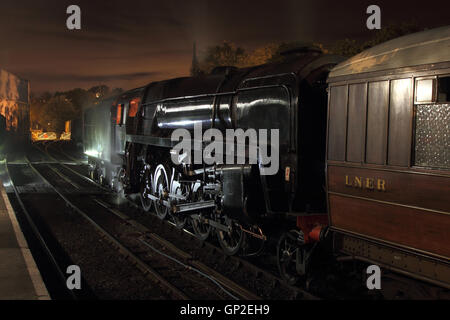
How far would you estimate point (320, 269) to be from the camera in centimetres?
677

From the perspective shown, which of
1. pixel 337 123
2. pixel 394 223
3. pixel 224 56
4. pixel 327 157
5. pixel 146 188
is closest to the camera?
pixel 394 223

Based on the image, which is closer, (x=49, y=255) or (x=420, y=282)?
(x=420, y=282)

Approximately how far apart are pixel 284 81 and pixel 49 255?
560cm

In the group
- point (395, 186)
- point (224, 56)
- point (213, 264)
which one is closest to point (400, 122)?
point (395, 186)

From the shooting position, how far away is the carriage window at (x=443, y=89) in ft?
13.5

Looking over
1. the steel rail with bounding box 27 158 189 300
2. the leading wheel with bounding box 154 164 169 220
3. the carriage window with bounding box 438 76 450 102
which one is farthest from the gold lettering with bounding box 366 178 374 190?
the leading wheel with bounding box 154 164 169 220

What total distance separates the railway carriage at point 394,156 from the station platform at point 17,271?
4.03 m

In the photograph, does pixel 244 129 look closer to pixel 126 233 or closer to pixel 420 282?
pixel 420 282

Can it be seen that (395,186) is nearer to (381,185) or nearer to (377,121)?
(381,185)

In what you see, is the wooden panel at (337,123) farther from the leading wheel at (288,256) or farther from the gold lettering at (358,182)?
the leading wheel at (288,256)

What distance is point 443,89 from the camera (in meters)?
4.14

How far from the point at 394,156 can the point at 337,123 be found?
91cm

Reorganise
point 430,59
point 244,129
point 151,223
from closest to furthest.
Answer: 1. point 430,59
2. point 244,129
3. point 151,223

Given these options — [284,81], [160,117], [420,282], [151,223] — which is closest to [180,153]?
[160,117]
